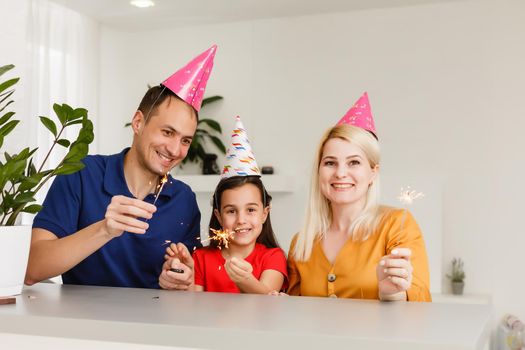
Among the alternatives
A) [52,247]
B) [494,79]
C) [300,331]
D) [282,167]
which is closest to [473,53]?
[494,79]

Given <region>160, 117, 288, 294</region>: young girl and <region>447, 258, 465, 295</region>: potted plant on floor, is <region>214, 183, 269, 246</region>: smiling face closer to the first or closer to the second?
<region>160, 117, 288, 294</region>: young girl

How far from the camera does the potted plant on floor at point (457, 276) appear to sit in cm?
452

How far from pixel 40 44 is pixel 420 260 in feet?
12.5

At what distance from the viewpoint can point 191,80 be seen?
6.35ft

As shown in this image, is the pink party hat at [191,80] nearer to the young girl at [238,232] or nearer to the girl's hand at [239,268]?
the young girl at [238,232]

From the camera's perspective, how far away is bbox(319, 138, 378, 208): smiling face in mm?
1833

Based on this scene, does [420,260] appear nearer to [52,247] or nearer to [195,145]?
[52,247]

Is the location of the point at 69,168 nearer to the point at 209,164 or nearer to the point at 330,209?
the point at 330,209

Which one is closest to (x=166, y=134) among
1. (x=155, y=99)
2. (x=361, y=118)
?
(x=155, y=99)

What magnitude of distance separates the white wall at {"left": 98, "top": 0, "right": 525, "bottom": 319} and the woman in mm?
2821

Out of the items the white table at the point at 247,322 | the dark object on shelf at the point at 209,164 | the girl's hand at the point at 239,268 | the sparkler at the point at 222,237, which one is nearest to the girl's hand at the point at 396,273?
the white table at the point at 247,322

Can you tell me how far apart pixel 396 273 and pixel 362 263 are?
0.39 metres

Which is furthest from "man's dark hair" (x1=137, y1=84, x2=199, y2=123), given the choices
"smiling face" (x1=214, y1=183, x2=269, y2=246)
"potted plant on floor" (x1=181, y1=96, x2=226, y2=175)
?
"potted plant on floor" (x1=181, y1=96, x2=226, y2=175)

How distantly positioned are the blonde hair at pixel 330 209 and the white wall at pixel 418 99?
2.81 m
